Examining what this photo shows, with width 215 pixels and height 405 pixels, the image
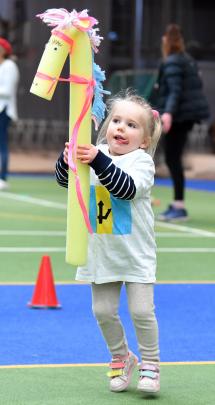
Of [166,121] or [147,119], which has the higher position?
[147,119]

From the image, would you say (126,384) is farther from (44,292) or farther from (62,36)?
(44,292)

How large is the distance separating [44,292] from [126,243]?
100 inches

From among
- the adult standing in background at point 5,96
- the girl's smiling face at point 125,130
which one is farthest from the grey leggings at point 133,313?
the adult standing in background at point 5,96

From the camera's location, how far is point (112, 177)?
18.9ft

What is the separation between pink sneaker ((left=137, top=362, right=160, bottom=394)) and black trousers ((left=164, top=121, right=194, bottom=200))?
8.00 metres

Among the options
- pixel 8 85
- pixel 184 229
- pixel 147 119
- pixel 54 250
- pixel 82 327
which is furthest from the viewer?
pixel 8 85

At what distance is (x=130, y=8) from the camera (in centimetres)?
2669

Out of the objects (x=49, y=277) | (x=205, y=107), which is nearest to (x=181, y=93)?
(x=205, y=107)

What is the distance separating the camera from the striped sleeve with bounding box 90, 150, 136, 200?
5715mm

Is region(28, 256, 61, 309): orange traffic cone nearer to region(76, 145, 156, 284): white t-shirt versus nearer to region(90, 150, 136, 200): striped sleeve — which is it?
region(76, 145, 156, 284): white t-shirt

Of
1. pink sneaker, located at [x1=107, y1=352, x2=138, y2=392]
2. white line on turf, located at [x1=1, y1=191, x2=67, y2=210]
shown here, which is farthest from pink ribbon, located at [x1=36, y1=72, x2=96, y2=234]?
white line on turf, located at [x1=1, y1=191, x2=67, y2=210]

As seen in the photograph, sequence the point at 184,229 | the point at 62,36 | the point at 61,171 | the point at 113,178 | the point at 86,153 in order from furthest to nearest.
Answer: the point at 184,229
the point at 61,171
the point at 113,178
the point at 86,153
the point at 62,36

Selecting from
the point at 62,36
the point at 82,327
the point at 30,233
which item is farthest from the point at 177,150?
the point at 62,36

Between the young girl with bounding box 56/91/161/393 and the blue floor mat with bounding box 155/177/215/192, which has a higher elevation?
the young girl with bounding box 56/91/161/393
